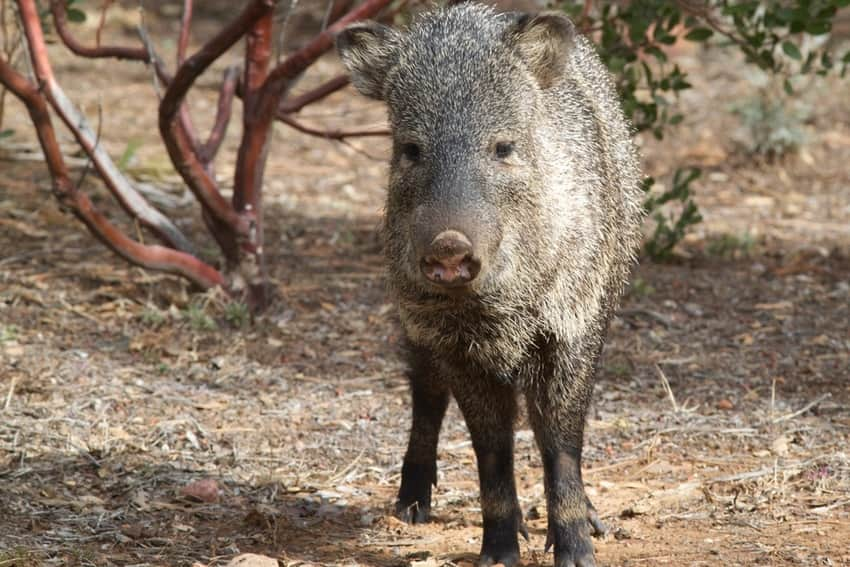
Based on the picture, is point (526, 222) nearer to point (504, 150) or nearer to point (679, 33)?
point (504, 150)

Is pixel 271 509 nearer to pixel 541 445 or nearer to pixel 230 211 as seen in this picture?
pixel 541 445

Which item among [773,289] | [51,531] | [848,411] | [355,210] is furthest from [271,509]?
[355,210]

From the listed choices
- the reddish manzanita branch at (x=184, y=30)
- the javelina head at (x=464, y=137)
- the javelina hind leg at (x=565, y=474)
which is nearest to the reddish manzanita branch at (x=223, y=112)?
the reddish manzanita branch at (x=184, y=30)

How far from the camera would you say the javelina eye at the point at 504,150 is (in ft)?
11.9

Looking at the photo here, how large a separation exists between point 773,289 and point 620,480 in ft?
7.94

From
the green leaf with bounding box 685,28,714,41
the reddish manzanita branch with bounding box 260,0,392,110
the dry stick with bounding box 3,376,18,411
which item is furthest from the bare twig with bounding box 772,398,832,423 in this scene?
the dry stick with bounding box 3,376,18,411

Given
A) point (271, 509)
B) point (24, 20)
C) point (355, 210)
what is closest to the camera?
point (271, 509)

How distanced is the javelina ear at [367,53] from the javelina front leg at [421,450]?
3.40 ft

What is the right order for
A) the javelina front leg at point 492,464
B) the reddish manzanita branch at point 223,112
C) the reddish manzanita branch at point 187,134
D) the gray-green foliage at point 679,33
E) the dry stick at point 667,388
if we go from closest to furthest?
the javelina front leg at point 492,464 → the dry stick at point 667,388 → the reddish manzanita branch at point 187,134 → the gray-green foliage at point 679,33 → the reddish manzanita branch at point 223,112

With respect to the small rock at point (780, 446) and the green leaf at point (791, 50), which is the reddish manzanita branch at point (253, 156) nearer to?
the green leaf at point (791, 50)

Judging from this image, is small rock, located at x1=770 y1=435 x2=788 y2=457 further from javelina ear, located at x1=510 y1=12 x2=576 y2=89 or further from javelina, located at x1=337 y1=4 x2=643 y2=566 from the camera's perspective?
javelina ear, located at x1=510 y1=12 x2=576 y2=89

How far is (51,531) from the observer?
410cm

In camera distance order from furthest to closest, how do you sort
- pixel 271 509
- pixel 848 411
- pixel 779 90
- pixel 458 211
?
pixel 779 90
pixel 848 411
pixel 271 509
pixel 458 211

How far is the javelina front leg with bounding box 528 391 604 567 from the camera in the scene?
3869 millimetres
